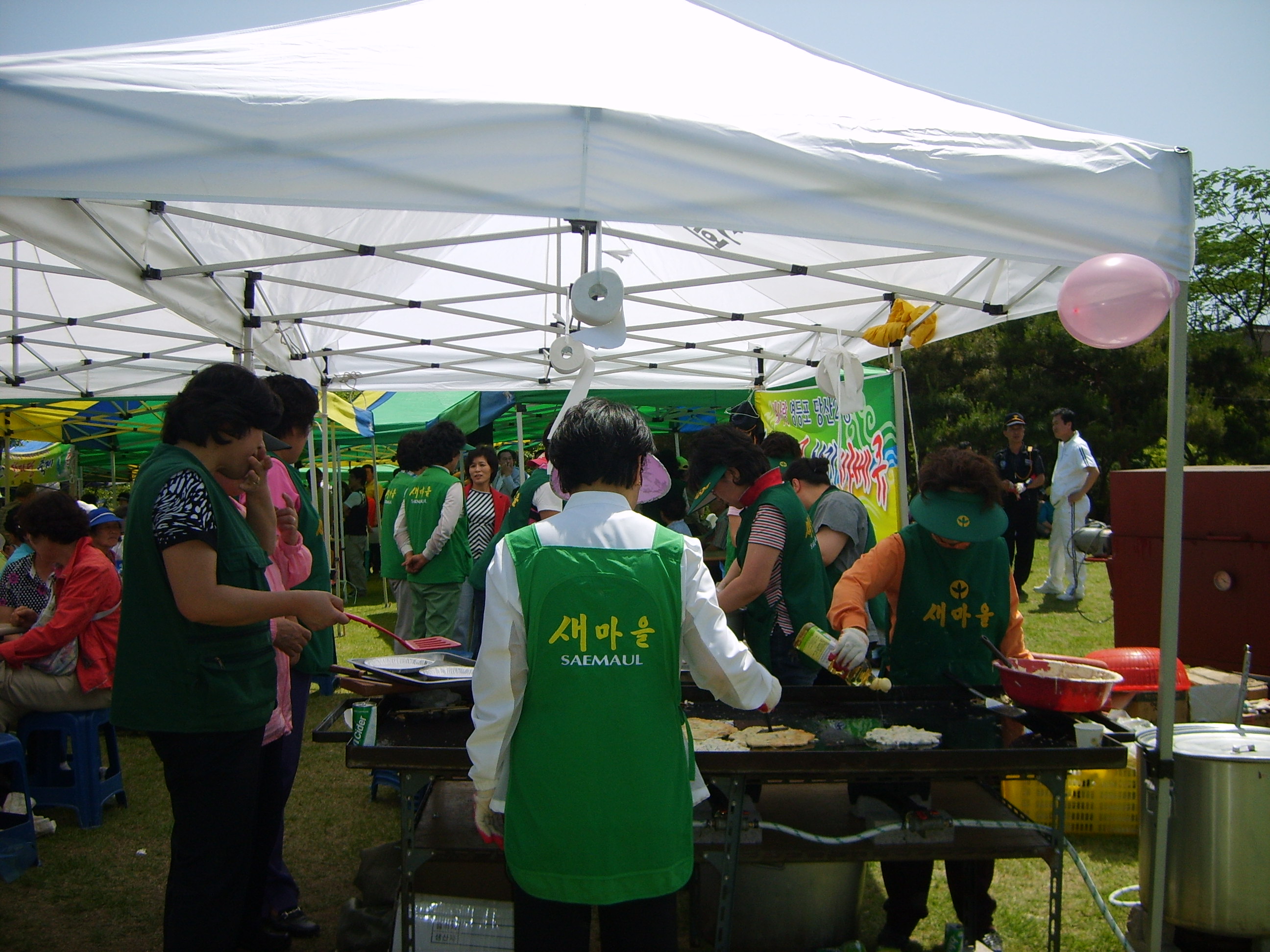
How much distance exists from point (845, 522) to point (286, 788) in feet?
8.35

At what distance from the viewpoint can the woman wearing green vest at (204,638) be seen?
6.48 ft

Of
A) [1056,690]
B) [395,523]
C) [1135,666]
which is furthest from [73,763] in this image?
[1135,666]

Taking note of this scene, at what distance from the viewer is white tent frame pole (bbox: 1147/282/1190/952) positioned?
7.61ft

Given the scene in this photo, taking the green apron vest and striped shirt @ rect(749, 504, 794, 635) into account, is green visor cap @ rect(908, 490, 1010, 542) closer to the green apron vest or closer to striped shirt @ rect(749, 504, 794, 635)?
the green apron vest

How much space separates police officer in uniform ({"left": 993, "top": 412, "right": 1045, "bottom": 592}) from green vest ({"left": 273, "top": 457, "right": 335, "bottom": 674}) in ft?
21.4

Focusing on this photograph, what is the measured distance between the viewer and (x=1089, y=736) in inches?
89.0

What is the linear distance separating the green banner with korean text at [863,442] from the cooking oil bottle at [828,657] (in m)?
2.11

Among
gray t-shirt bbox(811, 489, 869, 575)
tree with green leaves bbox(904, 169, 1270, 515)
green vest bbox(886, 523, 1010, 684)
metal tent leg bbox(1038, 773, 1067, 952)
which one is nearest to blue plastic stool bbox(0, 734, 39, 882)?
green vest bbox(886, 523, 1010, 684)

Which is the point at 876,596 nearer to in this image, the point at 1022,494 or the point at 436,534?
the point at 436,534

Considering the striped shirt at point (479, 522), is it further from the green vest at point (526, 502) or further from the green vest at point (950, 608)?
the green vest at point (950, 608)

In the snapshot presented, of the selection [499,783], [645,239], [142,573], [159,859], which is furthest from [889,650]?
[159,859]

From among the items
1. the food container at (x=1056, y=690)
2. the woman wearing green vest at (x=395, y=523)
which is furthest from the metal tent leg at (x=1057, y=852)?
the woman wearing green vest at (x=395, y=523)

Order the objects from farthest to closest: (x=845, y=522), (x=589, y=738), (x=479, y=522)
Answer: (x=479, y=522)
(x=845, y=522)
(x=589, y=738)

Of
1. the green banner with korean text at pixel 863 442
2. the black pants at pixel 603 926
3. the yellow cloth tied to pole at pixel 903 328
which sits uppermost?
the yellow cloth tied to pole at pixel 903 328
